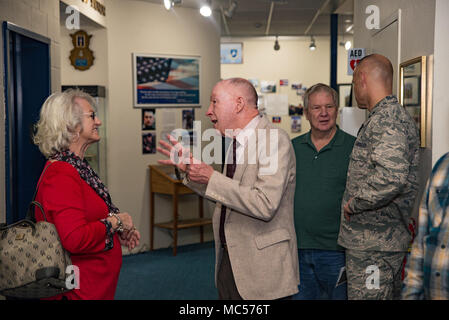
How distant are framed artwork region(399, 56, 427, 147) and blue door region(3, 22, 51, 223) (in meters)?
2.55

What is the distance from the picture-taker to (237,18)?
7.56 m

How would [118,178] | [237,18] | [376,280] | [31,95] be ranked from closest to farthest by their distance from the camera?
[376,280] → [31,95] → [118,178] → [237,18]

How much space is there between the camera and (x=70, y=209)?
182 centimetres

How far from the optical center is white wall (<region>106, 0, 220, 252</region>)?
564 centimetres

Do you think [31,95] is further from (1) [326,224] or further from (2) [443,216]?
(2) [443,216]

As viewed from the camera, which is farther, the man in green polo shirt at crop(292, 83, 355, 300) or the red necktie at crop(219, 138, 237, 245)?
the man in green polo shirt at crop(292, 83, 355, 300)

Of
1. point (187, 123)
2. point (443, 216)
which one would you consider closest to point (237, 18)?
point (187, 123)

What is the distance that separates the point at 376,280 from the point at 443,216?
2.48 ft

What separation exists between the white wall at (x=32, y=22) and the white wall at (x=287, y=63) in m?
5.88

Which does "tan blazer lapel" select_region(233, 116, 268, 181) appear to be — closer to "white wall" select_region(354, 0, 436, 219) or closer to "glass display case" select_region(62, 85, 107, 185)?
"white wall" select_region(354, 0, 436, 219)

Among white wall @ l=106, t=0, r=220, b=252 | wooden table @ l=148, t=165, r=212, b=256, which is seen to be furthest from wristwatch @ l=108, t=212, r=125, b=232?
white wall @ l=106, t=0, r=220, b=252

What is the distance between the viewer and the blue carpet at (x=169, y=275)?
4.34 m

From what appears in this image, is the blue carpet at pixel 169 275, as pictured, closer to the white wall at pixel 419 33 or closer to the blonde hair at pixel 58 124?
the white wall at pixel 419 33

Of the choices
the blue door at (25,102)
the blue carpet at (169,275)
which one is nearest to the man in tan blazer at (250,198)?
the blue door at (25,102)
